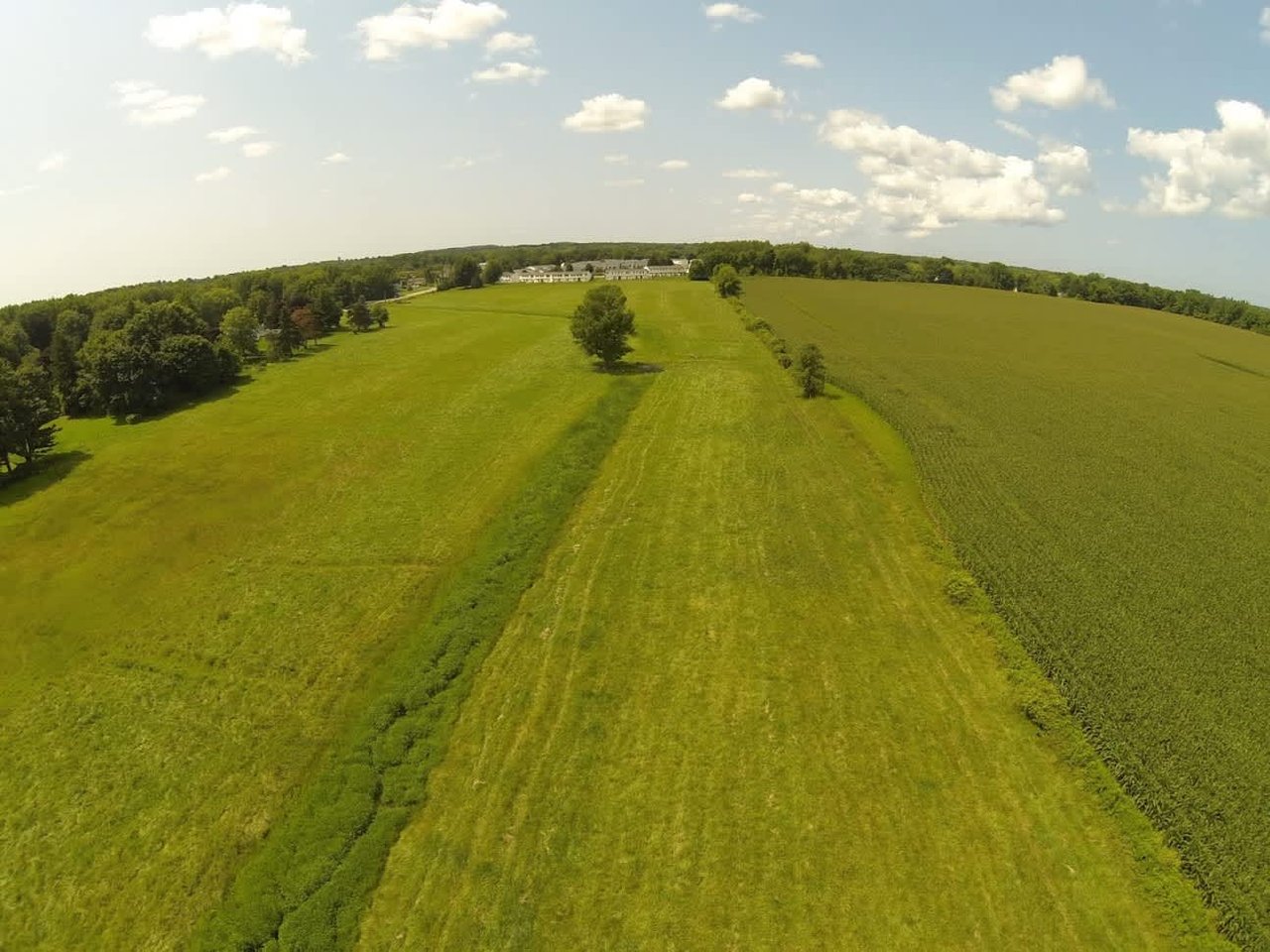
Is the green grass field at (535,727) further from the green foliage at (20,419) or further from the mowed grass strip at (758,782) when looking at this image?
the green foliage at (20,419)

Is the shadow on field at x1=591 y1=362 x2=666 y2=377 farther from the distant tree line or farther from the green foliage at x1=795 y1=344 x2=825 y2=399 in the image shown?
the distant tree line

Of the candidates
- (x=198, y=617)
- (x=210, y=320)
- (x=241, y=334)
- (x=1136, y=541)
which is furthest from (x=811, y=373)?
(x=210, y=320)

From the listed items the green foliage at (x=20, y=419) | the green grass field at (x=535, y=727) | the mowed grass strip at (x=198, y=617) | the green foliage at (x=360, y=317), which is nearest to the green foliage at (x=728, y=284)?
the green foliage at (x=360, y=317)

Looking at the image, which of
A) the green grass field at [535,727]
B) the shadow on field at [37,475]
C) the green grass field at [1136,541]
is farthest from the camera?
the shadow on field at [37,475]

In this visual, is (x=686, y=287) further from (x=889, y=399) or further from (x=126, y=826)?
(x=126, y=826)

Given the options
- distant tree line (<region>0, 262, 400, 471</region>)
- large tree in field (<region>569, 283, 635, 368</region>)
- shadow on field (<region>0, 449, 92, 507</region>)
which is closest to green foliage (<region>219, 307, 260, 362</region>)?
distant tree line (<region>0, 262, 400, 471</region>)

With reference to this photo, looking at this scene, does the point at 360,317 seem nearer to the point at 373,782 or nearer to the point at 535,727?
the point at 535,727
